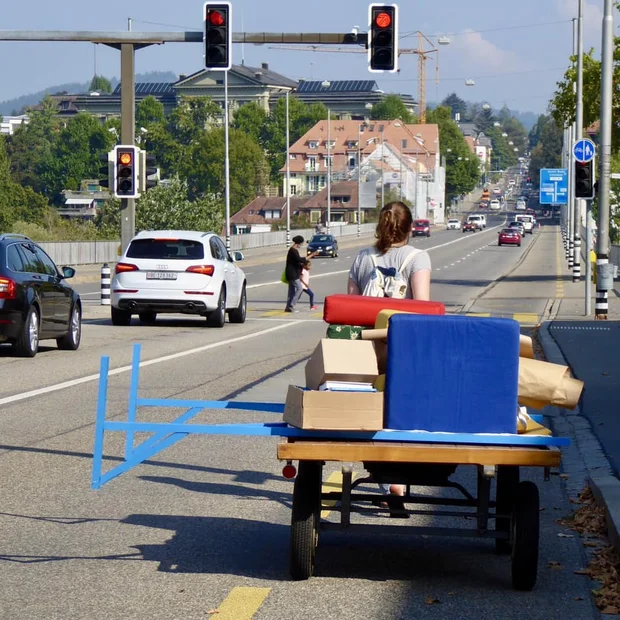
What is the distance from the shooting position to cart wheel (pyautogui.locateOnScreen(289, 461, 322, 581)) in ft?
20.4

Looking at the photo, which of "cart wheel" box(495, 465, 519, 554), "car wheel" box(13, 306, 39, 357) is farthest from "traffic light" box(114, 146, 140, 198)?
"cart wheel" box(495, 465, 519, 554)

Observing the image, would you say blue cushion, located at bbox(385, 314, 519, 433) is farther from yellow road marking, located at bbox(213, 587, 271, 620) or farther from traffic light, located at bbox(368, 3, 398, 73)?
traffic light, located at bbox(368, 3, 398, 73)

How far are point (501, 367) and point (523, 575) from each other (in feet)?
3.07

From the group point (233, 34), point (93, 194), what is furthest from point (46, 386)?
point (93, 194)

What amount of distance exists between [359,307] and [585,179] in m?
22.3

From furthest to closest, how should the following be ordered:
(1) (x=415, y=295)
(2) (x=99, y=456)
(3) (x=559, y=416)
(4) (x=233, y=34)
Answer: (4) (x=233, y=34)
(3) (x=559, y=416)
(1) (x=415, y=295)
(2) (x=99, y=456)

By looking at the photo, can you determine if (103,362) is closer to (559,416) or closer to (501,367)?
(501,367)

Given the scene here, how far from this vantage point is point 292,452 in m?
5.89

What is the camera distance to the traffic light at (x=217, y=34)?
23.8 metres

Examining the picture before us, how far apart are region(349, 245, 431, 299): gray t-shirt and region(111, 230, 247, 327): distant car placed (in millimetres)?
16651

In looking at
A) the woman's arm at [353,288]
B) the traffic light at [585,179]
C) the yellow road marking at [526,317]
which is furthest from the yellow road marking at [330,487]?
the traffic light at [585,179]

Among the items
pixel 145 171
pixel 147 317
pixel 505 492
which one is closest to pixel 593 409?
pixel 505 492

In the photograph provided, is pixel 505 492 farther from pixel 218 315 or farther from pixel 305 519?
pixel 218 315

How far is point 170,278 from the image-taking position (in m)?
24.3
